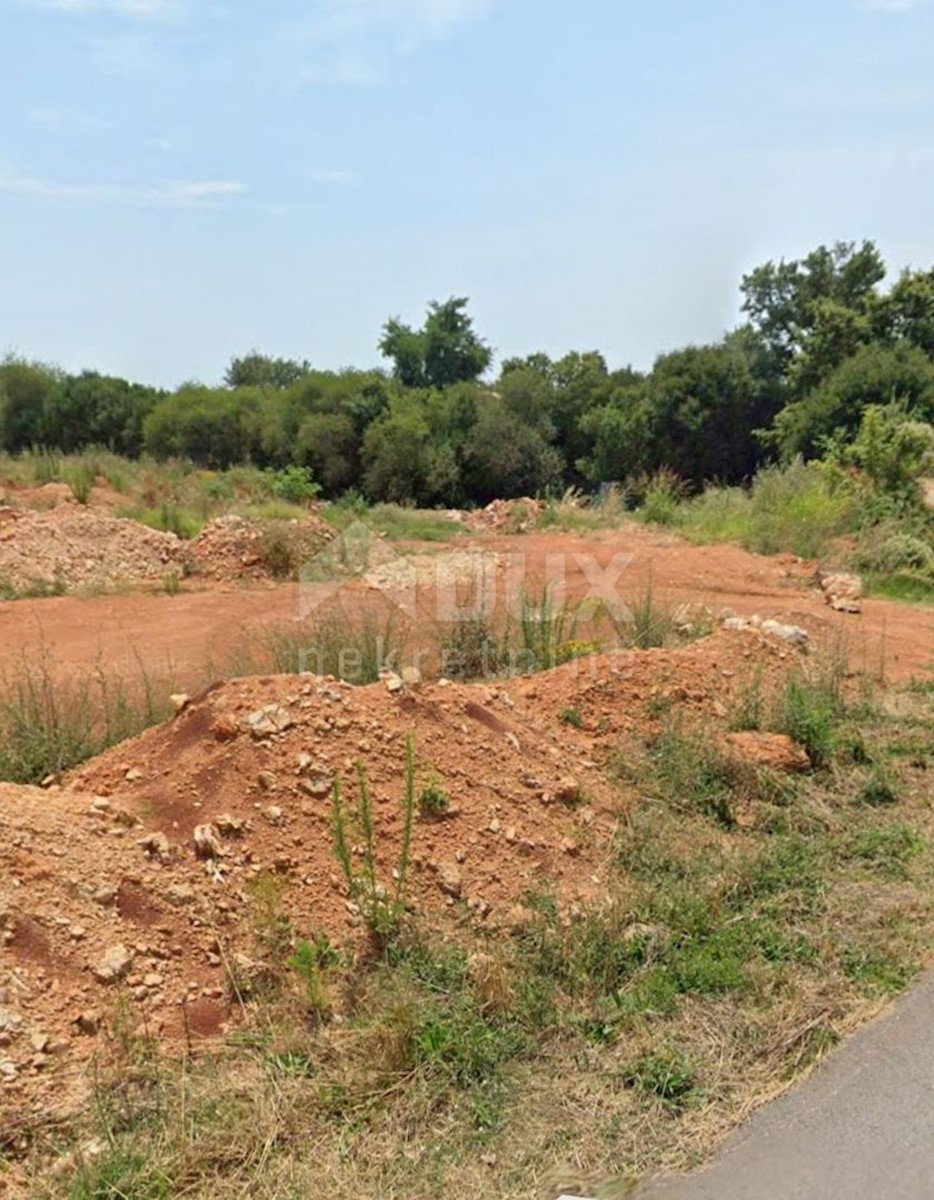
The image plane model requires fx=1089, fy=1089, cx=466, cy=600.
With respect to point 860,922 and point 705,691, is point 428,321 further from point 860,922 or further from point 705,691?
point 860,922

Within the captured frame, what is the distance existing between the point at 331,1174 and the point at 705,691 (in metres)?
3.91

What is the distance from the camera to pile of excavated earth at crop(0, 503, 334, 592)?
40.3 ft

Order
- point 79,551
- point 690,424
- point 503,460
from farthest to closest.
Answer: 1. point 690,424
2. point 503,460
3. point 79,551

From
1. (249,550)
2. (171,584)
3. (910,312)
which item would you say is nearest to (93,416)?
(249,550)

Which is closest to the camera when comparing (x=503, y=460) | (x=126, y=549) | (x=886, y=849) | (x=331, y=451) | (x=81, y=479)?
(x=886, y=849)

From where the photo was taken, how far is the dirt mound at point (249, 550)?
43.0ft

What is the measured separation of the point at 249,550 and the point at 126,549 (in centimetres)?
148

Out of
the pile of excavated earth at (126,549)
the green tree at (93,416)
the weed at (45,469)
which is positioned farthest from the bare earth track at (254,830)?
the green tree at (93,416)

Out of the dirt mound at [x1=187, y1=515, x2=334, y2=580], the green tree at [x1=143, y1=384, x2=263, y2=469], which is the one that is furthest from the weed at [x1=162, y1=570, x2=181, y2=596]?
the green tree at [x1=143, y1=384, x2=263, y2=469]

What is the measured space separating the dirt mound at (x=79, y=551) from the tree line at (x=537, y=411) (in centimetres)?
1133

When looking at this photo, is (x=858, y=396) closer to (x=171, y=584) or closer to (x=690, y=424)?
(x=690, y=424)

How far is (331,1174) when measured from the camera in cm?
262

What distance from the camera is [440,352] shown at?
→ 33.7 m

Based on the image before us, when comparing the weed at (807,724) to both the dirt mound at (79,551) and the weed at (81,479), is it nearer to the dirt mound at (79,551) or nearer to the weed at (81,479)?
the dirt mound at (79,551)
